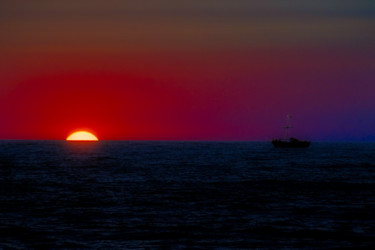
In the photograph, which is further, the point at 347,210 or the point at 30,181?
the point at 30,181

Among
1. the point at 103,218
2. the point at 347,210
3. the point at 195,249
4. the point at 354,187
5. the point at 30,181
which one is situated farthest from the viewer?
the point at 30,181

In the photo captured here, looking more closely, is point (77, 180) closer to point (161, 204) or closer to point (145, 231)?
point (161, 204)

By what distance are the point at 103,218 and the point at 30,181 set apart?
37.0 m

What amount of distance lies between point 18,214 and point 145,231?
12309 mm

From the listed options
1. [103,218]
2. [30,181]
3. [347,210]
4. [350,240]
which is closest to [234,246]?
[350,240]

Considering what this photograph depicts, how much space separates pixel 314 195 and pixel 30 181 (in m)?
35.8

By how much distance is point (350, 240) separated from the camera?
3584 cm

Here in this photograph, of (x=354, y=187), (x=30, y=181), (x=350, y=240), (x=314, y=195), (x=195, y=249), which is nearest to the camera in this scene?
(x=195, y=249)

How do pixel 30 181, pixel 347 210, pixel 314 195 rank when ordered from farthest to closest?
1. pixel 30 181
2. pixel 314 195
3. pixel 347 210

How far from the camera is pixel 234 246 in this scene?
33.8 meters

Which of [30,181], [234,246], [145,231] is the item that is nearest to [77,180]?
[30,181]

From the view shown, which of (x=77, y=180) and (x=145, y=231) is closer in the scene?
(x=145, y=231)

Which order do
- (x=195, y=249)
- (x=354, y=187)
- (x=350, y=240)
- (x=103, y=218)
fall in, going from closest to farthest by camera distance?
(x=195, y=249), (x=350, y=240), (x=103, y=218), (x=354, y=187)

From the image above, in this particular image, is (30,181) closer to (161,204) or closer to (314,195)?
(161,204)
